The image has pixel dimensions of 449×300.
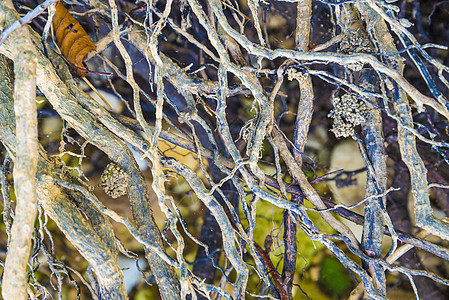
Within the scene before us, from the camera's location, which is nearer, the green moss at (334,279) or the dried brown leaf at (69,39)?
the dried brown leaf at (69,39)

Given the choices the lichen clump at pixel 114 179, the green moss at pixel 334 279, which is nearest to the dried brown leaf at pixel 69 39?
the lichen clump at pixel 114 179

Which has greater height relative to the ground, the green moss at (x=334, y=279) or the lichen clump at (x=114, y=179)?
the lichen clump at (x=114, y=179)

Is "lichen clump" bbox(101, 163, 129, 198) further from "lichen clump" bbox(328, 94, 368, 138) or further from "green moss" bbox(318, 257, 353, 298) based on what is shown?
"green moss" bbox(318, 257, 353, 298)

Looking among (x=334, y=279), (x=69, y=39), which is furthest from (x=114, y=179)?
(x=334, y=279)

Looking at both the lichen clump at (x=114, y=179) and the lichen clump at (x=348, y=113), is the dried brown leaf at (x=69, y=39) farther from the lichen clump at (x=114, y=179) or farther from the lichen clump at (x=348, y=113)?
the lichen clump at (x=348, y=113)

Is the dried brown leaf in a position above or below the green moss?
above

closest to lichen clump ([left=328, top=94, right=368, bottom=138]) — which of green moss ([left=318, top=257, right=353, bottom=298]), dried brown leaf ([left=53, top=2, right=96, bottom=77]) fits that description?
green moss ([left=318, top=257, right=353, bottom=298])

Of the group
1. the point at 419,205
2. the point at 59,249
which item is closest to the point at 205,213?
the point at 59,249

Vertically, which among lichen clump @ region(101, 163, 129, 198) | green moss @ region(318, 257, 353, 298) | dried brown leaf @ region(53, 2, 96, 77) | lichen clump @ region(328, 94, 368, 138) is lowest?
green moss @ region(318, 257, 353, 298)

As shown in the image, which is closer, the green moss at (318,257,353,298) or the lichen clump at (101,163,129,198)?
the lichen clump at (101,163,129,198)
